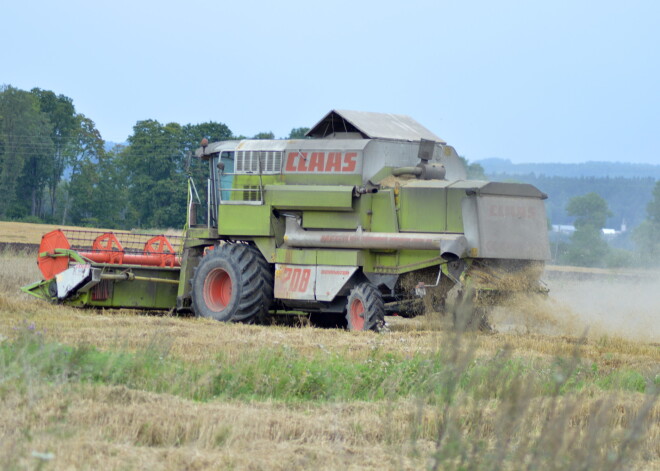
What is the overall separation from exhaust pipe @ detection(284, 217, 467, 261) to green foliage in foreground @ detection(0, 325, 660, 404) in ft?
12.9

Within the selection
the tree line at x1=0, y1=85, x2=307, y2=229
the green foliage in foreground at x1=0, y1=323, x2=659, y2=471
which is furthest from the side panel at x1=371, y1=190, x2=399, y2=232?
the tree line at x1=0, y1=85, x2=307, y2=229

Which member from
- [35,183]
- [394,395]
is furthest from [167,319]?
[35,183]

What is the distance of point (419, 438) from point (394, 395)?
1.29 metres

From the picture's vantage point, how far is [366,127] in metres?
15.2

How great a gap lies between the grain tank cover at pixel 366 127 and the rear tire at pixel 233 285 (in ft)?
6.94

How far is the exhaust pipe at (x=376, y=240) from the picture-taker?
13469 mm

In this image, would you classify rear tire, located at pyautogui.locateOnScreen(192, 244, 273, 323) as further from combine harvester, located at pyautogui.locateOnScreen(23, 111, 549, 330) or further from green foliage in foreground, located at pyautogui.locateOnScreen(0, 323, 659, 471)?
green foliage in foreground, located at pyautogui.locateOnScreen(0, 323, 659, 471)

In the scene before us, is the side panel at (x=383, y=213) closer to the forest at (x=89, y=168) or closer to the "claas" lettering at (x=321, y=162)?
the "claas" lettering at (x=321, y=162)

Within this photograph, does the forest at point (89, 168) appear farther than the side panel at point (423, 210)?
Yes

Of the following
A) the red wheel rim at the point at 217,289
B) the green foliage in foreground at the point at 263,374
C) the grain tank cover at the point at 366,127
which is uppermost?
the grain tank cover at the point at 366,127

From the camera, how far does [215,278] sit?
15.9 m

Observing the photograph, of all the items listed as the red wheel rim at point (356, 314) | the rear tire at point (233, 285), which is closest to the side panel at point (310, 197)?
the rear tire at point (233, 285)

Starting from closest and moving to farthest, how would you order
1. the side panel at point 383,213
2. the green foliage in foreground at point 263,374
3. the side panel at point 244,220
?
the green foliage in foreground at point 263,374, the side panel at point 383,213, the side panel at point 244,220

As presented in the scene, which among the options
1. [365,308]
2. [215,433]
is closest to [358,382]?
[215,433]
